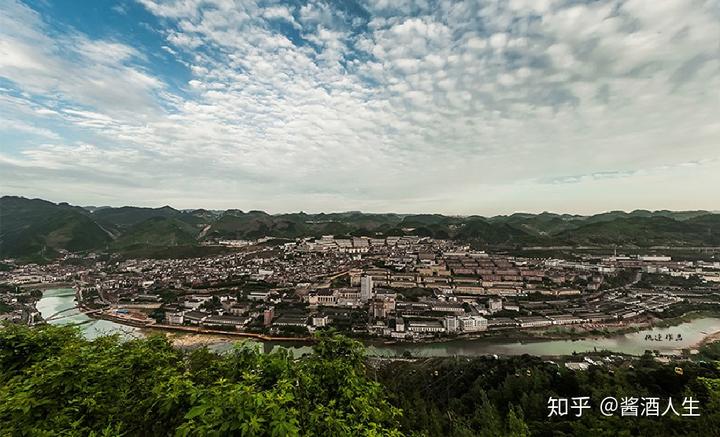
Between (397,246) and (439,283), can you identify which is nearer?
(439,283)

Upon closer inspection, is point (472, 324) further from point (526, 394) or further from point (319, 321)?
point (526, 394)

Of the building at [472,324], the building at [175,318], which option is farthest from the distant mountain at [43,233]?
the building at [472,324]

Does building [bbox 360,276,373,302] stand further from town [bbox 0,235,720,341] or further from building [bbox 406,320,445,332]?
building [bbox 406,320,445,332]

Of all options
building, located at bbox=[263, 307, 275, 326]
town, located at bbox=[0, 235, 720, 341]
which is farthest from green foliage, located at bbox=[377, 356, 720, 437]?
building, located at bbox=[263, 307, 275, 326]

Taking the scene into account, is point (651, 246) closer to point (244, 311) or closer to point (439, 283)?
point (439, 283)

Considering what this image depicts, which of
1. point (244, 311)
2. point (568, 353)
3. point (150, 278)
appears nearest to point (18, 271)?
point (150, 278)
